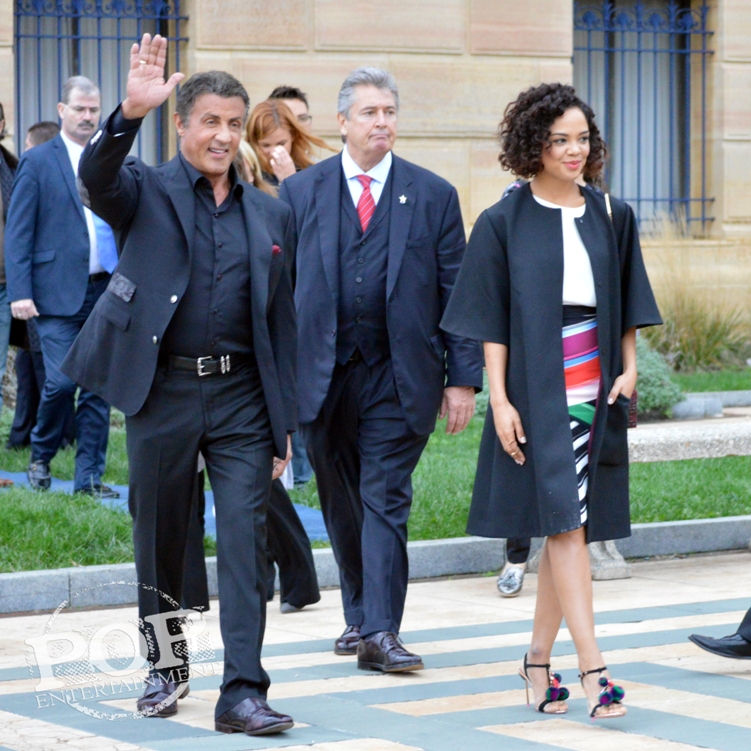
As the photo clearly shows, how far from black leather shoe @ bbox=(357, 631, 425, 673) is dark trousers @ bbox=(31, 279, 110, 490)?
3349mm

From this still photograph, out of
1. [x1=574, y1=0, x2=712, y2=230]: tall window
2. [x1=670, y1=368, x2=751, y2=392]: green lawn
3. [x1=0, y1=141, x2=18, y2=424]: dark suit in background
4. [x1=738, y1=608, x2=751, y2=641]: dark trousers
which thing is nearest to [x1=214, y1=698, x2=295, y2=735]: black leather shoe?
[x1=738, y1=608, x2=751, y2=641]: dark trousers

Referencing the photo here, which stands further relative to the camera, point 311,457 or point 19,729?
point 311,457

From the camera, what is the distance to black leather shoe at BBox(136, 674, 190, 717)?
5109 millimetres

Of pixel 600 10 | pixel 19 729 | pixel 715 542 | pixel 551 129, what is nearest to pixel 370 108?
pixel 551 129

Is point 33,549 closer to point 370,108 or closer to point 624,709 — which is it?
point 370,108

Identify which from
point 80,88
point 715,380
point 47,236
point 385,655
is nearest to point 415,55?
point 715,380

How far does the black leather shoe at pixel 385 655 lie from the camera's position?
225 inches

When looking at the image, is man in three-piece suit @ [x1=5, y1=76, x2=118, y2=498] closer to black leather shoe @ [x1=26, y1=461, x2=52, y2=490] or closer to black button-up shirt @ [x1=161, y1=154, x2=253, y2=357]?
black leather shoe @ [x1=26, y1=461, x2=52, y2=490]

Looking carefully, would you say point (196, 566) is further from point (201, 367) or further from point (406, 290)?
point (406, 290)

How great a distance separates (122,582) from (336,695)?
1.99 metres

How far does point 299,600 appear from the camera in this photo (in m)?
6.93

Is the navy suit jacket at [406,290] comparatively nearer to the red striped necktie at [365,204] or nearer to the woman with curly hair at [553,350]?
the red striped necktie at [365,204]

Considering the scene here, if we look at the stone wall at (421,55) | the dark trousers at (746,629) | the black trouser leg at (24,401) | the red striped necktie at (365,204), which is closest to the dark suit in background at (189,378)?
the red striped necktie at (365,204)

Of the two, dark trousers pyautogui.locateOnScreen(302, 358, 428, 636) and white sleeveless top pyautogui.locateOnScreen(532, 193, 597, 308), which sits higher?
white sleeveless top pyautogui.locateOnScreen(532, 193, 597, 308)
